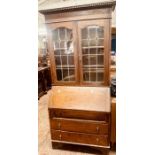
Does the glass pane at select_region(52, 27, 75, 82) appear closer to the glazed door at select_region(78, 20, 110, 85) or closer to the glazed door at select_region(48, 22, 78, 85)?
the glazed door at select_region(48, 22, 78, 85)

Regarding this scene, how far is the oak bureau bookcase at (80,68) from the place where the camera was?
2.01m

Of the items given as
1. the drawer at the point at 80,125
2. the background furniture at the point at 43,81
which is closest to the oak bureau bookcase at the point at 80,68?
the drawer at the point at 80,125

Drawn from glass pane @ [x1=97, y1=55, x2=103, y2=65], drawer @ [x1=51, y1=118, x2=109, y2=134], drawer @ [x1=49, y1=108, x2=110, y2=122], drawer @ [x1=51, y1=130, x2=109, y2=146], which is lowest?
drawer @ [x1=51, y1=130, x2=109, y2=146]

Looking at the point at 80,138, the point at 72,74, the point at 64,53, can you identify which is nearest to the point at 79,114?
the point at 80,138

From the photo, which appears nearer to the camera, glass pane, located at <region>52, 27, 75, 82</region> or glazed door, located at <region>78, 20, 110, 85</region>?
glazed door, located at <region>78, 20, 110, 85</region>

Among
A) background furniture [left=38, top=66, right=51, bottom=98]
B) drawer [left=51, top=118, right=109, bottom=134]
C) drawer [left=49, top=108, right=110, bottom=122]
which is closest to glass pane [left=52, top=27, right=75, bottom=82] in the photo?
drawer [left=49, top=108, right=110, bottom=122]

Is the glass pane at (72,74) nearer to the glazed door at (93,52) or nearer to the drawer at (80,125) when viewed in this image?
the glazed door at (93,52)

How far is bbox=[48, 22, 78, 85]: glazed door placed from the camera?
7.02ft

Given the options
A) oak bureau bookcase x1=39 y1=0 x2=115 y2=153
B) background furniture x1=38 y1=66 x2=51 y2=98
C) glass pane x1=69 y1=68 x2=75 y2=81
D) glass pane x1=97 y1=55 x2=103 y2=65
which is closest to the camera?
oak bureau bookcase x1=39 y1=0 x2=115 y2=153
